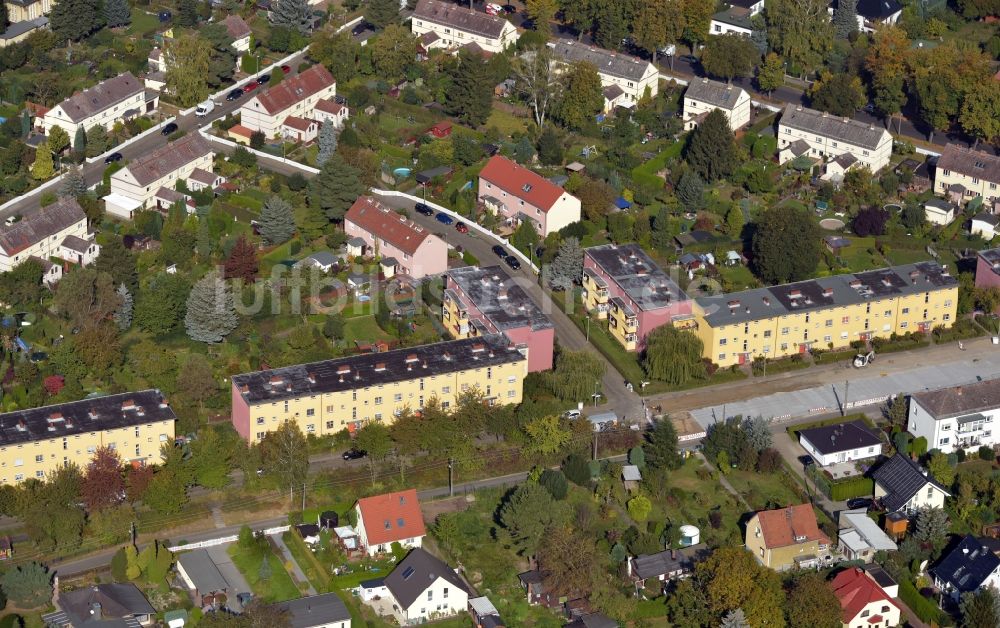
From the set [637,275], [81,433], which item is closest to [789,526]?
[637,275]

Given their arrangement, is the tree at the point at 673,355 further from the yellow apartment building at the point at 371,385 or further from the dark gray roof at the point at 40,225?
the dark gray roof at the point at 40,225

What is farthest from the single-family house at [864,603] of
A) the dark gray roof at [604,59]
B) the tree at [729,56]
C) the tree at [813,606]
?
the tree at [729,56]

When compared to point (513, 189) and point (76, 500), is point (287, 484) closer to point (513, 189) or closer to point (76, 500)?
point (76, 500)

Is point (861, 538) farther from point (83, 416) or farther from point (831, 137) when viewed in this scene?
point (831, 137)

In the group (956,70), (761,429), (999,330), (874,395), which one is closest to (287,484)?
(761,429)

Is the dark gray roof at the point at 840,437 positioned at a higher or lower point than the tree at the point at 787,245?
lower

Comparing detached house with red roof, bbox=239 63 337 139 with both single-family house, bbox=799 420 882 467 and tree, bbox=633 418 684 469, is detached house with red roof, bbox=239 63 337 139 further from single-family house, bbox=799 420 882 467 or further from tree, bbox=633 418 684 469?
single-family house, bbox=799 420 882 467
